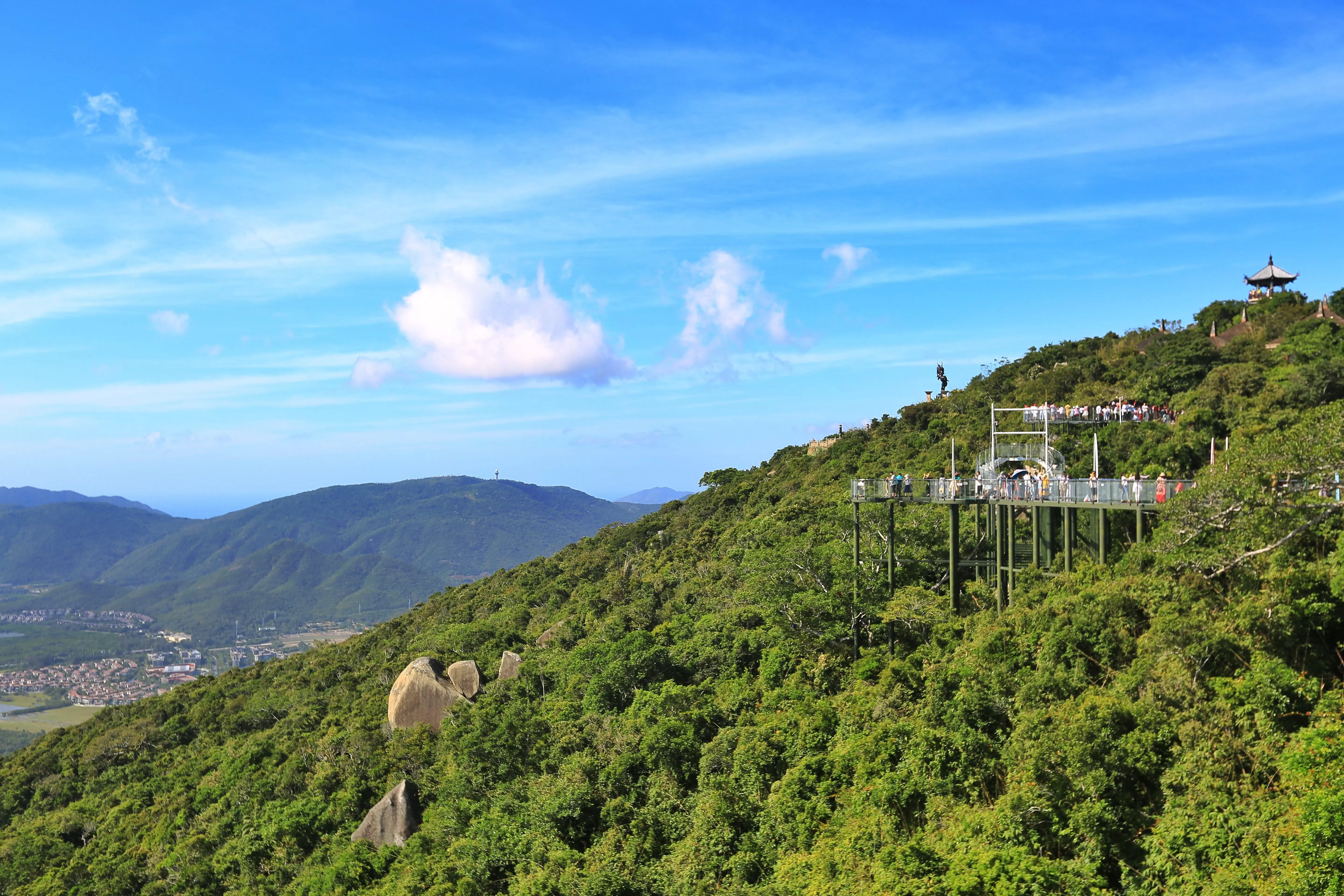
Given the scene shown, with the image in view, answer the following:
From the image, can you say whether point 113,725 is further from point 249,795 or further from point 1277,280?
point 1277,280

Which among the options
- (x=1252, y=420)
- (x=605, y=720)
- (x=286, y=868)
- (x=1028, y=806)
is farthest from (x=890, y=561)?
(x=286, y=868)

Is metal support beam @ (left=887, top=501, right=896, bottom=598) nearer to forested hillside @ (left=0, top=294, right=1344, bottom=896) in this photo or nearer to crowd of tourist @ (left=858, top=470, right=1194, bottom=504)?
forested hillside @ (left=0, top=294, right=1344, bottom=896)

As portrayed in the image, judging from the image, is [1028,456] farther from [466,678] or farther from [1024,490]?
[466,678]

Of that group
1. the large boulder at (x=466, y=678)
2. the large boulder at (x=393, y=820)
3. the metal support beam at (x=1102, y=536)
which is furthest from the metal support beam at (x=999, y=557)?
the large boulder at (x=466, y=678)

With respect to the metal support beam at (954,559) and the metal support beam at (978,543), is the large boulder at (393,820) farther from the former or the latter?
the metal support beam at (978,543)

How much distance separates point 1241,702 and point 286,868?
30.0m

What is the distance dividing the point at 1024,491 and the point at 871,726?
698cm

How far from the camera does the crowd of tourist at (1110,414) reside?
3281cm

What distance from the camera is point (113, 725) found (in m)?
59.2

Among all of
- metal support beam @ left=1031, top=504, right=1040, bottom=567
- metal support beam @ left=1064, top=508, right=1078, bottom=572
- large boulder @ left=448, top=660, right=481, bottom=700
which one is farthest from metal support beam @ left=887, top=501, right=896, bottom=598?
large boulder @ left=448, top=660, right=481, bottom=700

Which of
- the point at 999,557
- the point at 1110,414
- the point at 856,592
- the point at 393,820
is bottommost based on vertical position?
the point at 393,820

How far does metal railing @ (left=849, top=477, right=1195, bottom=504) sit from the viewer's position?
20.3 meters

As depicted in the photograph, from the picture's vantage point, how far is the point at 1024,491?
23.6 m

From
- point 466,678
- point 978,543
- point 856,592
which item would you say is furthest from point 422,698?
point 978,543
